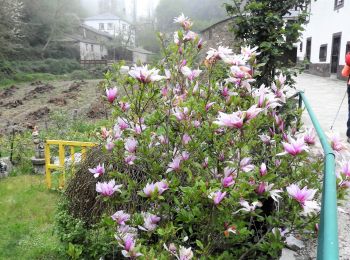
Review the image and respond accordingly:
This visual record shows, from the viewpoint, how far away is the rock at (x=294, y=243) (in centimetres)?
255

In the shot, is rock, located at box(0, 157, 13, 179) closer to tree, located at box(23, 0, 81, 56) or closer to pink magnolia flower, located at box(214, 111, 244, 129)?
pink magnolia flower, located at box(214, 111, 244, 129)

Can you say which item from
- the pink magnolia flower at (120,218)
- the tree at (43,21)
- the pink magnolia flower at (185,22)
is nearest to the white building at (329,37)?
the pink magnolia flower at (185,22)

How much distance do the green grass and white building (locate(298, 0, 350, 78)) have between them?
15341 mm

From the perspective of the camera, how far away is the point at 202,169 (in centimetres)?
245

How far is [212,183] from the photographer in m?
2.13

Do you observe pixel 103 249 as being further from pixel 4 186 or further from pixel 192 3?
pixel 192 3

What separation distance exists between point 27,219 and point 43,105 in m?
16.3

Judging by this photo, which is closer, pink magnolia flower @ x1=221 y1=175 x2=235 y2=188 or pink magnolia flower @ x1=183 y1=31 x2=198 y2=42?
pink magnolia flower @ x1=221 y1=175 x2=235 y2=188

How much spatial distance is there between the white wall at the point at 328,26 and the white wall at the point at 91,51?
1318 inches

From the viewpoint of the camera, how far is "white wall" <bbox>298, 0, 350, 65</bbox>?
766 inches

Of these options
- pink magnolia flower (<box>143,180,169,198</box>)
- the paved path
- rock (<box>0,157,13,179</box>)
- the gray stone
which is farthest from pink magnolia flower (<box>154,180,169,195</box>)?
rock (<box>0,157,13,179</box>)

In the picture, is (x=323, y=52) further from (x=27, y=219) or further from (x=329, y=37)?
(x=27, y=219)

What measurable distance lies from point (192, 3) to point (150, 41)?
17.9 meters

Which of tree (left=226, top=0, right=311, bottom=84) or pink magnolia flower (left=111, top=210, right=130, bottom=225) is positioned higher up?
tree (left=226, top=0, right=311, bottom=84)
